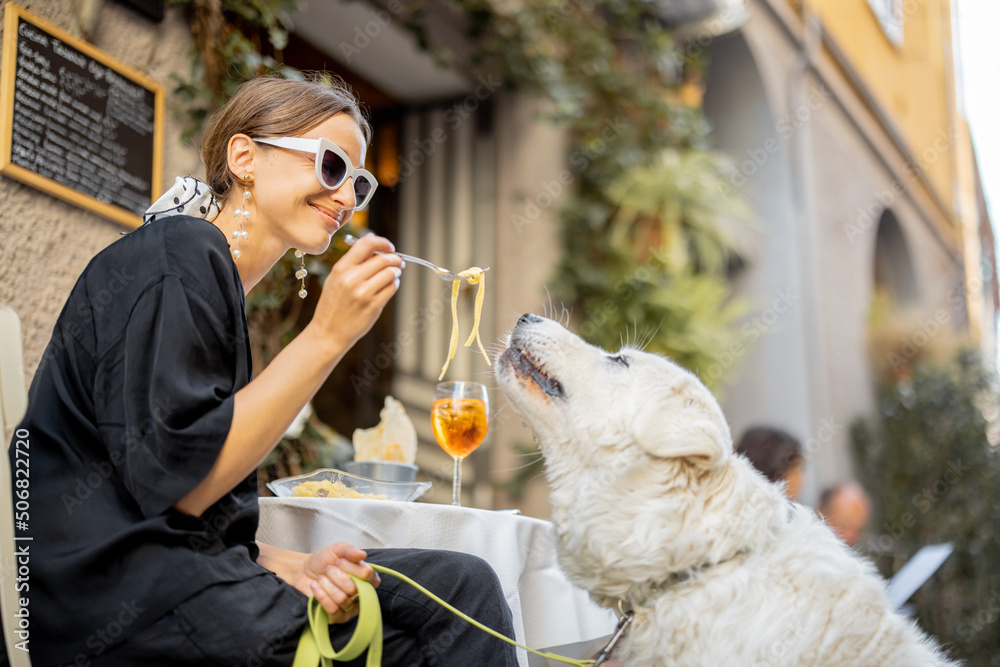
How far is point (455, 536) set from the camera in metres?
2.03

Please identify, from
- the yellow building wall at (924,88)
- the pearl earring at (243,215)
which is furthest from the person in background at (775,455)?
the yellow building wall at (924,88)

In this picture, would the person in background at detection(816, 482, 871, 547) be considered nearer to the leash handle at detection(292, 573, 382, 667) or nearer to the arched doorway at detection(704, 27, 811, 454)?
the arched doorway at detection(704, 27, 811, 454)

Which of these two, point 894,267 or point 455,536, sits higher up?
point 894,267

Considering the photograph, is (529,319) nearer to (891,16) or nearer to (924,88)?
(891,16)

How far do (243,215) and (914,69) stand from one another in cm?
1377

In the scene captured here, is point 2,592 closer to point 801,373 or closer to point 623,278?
point 623,278

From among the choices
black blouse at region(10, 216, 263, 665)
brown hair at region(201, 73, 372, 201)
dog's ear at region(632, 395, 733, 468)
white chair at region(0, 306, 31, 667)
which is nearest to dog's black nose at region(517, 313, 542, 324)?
dog's ear at region(632, 395, 733, 468)

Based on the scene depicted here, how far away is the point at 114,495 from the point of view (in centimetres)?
137

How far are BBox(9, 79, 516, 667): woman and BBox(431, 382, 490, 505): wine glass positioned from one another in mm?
667

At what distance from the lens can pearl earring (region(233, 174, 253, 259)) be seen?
180 centimetres

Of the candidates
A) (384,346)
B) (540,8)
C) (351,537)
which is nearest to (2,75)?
(351,537)

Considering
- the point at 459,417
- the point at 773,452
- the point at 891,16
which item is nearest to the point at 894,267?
the point at 891,16

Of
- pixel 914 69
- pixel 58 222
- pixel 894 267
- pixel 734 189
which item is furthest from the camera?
pixel 914 69

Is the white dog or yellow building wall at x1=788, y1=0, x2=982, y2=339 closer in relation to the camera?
the white dog
